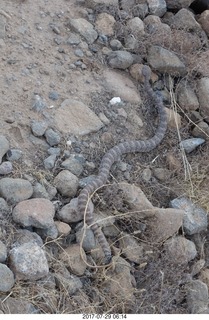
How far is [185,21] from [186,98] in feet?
4.75

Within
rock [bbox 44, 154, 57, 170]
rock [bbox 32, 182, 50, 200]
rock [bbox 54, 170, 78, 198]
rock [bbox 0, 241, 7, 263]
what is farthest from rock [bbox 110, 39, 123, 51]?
rock [bbox 0, 241, 7, 263]

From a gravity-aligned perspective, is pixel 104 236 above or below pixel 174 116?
below

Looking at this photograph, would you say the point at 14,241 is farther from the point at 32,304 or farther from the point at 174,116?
the point at 174,116

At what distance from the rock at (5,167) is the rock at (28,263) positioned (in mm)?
970

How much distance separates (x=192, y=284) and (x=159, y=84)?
3.08 meters

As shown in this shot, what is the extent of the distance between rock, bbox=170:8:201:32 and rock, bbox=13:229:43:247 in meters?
4.29

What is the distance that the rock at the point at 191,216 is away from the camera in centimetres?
671

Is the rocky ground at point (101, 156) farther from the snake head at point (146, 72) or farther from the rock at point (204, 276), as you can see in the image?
the snake head at point (146, 72)

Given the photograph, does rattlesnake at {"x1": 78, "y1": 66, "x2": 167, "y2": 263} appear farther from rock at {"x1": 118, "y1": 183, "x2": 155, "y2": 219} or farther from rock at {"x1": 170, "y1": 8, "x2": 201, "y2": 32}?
rock at {"x1": 170, "y1": 8, "x2": 201, "y2": 32}

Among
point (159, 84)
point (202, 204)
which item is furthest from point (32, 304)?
point (159, 84)

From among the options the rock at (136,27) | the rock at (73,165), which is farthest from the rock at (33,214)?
the rock at (136,27)

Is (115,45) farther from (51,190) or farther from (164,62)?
(51,190)

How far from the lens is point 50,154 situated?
6.64 m

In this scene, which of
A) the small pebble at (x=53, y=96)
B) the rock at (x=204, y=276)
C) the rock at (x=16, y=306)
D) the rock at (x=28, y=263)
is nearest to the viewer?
the rock at (x=16, y=306)
